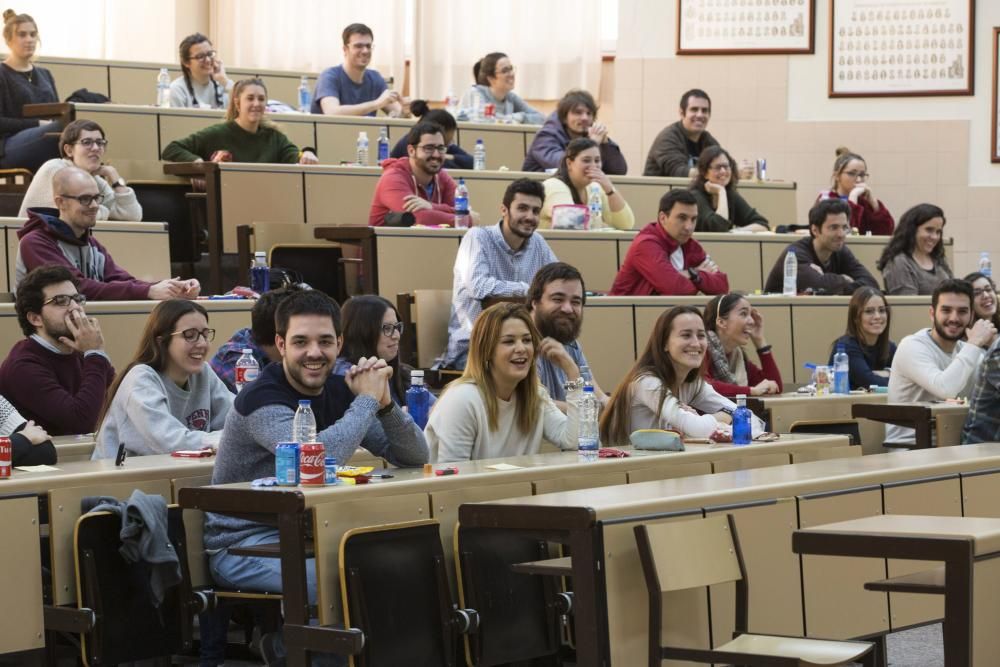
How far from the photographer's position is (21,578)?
3.77m

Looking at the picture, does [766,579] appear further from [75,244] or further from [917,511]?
[75,244]

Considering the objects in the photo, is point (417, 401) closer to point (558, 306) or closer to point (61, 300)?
point (558, 306)

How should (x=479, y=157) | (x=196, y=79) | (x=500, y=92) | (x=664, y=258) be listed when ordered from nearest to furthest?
1. (x=664, y=258)
2. (x=196, y=79)
3. (x=479, y=157)
4. (x=500, y=92)

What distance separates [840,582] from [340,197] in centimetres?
475

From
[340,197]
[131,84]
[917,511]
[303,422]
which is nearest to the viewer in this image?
[303,422]

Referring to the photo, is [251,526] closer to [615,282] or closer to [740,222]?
[615,282]

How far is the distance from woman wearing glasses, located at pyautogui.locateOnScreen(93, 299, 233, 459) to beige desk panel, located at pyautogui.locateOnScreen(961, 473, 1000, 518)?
2285mm

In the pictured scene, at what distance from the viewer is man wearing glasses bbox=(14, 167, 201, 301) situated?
620cm

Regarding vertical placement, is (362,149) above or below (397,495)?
above

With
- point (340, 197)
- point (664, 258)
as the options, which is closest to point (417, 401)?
point (664, 258)

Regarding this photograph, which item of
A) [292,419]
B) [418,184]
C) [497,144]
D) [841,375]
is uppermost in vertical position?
[497,144]

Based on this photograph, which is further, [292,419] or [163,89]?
[163,89]

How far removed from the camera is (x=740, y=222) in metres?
9.26

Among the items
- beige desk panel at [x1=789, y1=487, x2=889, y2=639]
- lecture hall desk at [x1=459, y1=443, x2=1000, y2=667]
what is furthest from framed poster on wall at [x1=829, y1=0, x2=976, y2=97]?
beige desk panel at [x1=789, y1=487, x2=889, y2=639]
